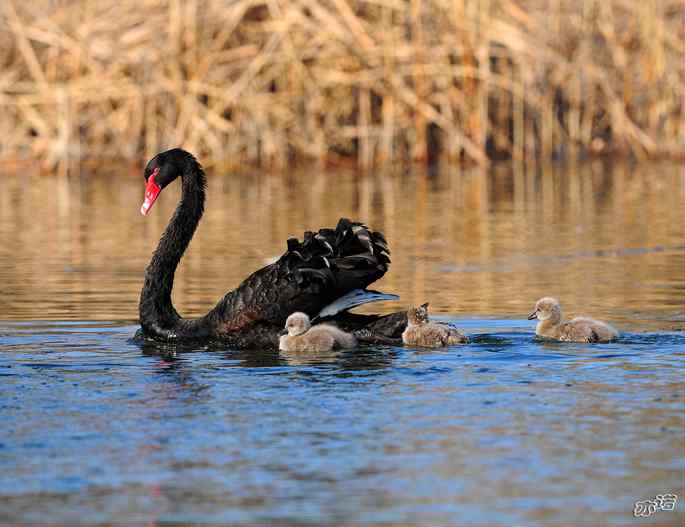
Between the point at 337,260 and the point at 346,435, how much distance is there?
7.55 ft

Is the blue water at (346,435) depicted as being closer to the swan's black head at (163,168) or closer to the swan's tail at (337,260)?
the swan's tail at (337,260)

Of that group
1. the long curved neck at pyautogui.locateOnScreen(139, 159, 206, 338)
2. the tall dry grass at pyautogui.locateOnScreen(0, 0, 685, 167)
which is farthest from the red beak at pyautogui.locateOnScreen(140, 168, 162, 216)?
the tall dry grass at pyautogui.locateOnScreen(0, 0, 685, 167)

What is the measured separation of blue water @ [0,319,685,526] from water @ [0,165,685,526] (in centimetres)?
1

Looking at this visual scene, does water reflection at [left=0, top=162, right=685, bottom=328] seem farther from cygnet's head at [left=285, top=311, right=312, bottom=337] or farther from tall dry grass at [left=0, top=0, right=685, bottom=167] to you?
cygnet's head at [left=285, top=311, right=312, bottom=337]

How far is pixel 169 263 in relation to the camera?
27.3 ft

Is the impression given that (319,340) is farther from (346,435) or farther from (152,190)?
(346,435)

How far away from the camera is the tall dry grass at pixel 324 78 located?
2144 cm

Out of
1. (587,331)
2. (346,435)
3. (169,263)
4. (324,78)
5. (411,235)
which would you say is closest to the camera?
(346,435)

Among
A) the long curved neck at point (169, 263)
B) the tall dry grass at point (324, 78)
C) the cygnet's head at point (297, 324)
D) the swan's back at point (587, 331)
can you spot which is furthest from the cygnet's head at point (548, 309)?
the tall dry grass at point (324, 78)

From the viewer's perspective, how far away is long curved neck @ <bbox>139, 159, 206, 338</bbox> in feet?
26.2

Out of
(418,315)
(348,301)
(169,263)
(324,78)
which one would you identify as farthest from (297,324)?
(324,78)

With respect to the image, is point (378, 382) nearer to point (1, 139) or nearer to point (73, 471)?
point (73, 471)

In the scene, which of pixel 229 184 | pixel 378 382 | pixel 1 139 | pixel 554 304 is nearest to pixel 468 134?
pixel 229 184

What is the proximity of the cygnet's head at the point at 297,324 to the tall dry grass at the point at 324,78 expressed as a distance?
550 inches
